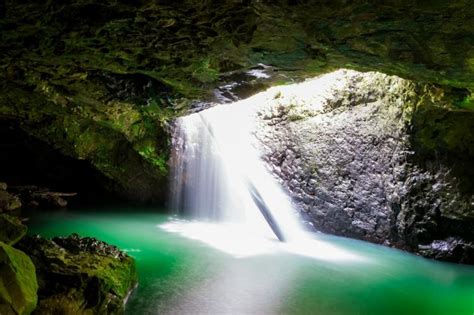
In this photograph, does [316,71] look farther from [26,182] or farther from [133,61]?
[26,182]

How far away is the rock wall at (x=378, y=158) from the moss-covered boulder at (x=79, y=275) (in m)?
5.14

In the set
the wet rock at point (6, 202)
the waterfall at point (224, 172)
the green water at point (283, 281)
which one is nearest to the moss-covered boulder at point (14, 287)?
the green water at point (283, 281)

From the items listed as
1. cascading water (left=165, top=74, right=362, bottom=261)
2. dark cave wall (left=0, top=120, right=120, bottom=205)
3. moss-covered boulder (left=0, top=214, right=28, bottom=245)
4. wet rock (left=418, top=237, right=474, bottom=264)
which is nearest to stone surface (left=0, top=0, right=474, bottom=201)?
moss-covered boulder (left=0, top=214, right=28, bottom=245)

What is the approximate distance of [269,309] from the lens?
5.21 m

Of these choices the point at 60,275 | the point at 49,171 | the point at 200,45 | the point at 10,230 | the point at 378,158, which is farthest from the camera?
the point at 49,171

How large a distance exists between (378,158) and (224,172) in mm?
5192

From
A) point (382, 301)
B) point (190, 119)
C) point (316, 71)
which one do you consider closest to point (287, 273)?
point (382, 301)

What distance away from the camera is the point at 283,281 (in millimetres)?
6488

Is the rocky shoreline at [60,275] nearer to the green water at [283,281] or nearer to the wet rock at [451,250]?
the green water at [283,281]

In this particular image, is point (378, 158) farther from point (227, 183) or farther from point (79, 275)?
point (79, 275)

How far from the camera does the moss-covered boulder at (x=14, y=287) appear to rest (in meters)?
3.44

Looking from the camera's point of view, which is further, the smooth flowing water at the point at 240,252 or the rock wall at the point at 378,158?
the rock wall at the point at 378,158

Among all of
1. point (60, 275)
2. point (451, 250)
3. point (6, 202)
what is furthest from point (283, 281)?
point (6, 202)

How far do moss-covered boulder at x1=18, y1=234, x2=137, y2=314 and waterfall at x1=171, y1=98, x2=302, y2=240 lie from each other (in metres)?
6.02
